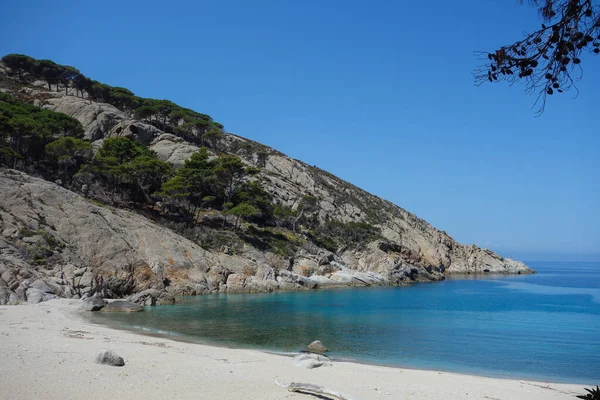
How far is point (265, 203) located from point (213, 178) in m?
10.4

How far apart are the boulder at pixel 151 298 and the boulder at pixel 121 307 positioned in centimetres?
373

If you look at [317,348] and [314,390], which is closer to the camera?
[314,390]

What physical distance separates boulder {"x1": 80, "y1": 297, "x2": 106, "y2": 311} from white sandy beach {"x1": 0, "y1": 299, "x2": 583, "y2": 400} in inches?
352

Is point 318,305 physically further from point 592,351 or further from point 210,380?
point 210,380

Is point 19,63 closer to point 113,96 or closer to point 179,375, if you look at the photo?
point 113,96

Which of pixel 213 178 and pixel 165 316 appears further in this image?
pixel 213 178

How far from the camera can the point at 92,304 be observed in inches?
1230

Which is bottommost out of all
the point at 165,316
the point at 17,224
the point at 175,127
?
the point at 165,316

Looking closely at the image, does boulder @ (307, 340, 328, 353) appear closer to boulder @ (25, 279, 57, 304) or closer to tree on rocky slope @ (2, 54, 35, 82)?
boulder @ (25, 279, 57, 304)

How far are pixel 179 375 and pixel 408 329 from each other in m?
21.3

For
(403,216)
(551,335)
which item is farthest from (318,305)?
(403,216)

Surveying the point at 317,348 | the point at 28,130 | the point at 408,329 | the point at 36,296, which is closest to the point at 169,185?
the point at 28,130

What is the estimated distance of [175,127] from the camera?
318 feet

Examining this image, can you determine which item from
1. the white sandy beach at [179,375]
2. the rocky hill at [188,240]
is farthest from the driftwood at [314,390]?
the rocky hill at [188,240]
